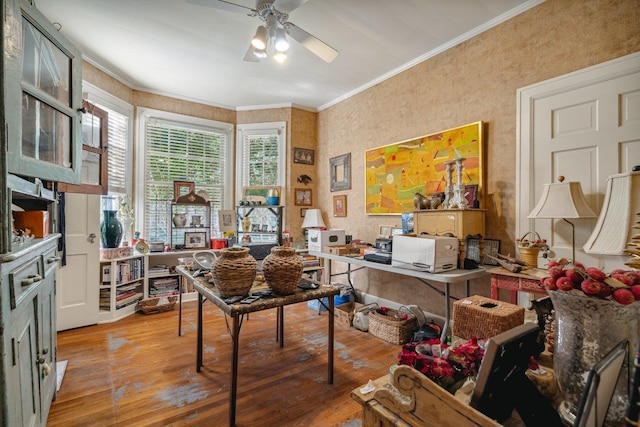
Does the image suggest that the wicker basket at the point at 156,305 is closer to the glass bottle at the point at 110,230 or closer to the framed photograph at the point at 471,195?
the glass bottle at the point at 110,230

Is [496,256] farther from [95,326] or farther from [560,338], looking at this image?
[95,326]

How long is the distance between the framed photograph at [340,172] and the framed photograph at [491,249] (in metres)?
2.08

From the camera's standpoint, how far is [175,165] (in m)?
4.53

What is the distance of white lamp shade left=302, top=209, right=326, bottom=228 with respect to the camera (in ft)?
15.0

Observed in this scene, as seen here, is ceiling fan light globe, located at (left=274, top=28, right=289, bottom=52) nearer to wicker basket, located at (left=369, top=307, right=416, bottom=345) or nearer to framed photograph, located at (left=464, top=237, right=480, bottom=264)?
framed photograph, located at (left=464, top=237, right=480, bottom=264)

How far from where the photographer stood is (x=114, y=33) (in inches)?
116

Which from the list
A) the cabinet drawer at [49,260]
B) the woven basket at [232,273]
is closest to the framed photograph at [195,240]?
the cabinet drawer at [49,260]

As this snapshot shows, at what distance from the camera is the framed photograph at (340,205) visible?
444 centimetres

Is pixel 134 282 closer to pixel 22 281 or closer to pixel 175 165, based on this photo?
pixel 175 165

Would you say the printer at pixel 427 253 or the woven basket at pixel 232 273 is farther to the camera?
the printer at pixel 427 253

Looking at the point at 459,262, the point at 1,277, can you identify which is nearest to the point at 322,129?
the point at 459,262

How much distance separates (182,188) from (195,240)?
0.81 metres

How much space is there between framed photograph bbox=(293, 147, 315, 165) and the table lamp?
11.3 ft

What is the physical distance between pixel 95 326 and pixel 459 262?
12.9 feet
